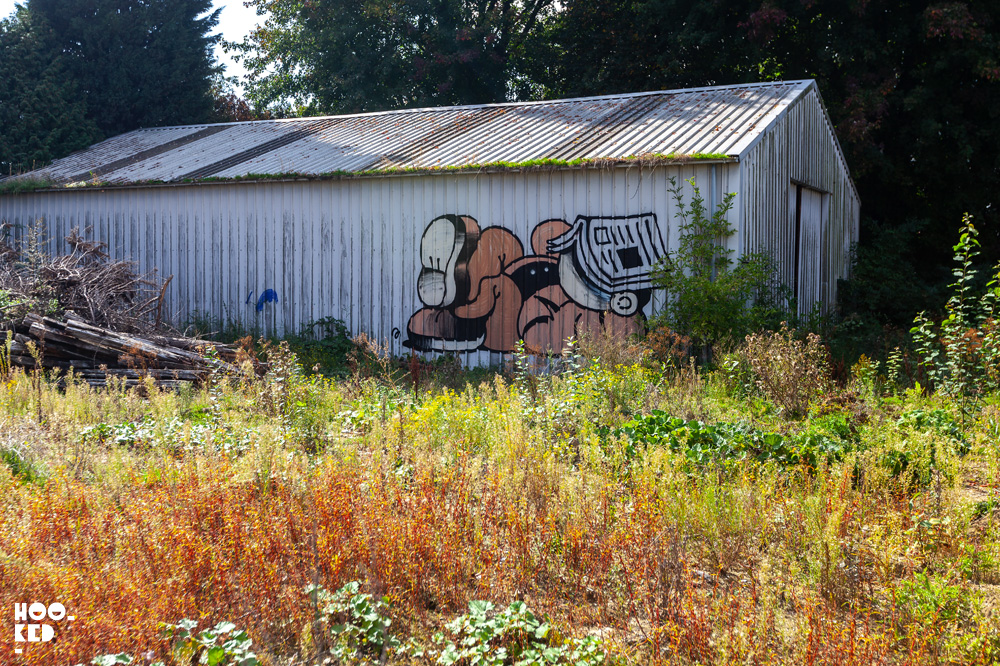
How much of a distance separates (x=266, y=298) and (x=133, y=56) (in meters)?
13.2

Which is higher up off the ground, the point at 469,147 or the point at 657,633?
the point at 469,147

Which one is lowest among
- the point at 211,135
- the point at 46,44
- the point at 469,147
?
the point at 469,147

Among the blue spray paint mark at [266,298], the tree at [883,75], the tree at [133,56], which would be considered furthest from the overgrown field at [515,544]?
the tree at [133,56]

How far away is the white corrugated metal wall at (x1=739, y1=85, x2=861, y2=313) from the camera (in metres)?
10.6

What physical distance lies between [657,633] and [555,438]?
282 centimetres

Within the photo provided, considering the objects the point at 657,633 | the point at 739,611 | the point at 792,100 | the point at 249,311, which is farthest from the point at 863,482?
the point at 249,311

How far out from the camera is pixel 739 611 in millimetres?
3236

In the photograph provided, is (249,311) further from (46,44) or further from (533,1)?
(533,1)

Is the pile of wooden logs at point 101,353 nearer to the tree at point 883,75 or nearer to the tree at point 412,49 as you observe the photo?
the tree at point 883,75

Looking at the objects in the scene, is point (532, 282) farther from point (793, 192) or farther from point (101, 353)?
point (101, 353)

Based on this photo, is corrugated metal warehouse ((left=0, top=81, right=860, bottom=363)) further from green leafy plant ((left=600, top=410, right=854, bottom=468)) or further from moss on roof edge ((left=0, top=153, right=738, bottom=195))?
green leafy plant ((left=600, top=410, right=854, bottom=468))

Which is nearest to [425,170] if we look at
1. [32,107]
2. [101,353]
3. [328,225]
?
[328,225]

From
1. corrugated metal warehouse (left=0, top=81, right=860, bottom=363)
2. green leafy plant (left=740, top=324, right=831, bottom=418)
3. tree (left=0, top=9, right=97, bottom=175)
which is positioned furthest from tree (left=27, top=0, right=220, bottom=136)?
green leafy plant (left=740, top=324, right=831, bottom=418)

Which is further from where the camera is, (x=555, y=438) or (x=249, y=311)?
(x=249, y=311)
